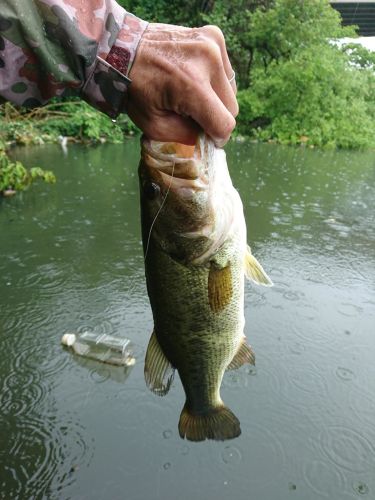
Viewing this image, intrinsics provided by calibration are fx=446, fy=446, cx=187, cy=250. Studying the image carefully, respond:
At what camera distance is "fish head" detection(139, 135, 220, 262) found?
44.8 inches

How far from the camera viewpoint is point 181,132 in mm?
1086

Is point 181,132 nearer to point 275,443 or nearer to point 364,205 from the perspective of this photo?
point 275,443

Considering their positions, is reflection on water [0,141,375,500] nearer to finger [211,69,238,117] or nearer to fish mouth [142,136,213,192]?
fish mouth [142,136,213,192]

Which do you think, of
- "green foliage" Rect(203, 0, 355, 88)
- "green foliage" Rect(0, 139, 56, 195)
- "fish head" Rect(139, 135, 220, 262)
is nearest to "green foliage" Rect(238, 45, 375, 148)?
"green foliage" Rect(203, 0, 355, 88)

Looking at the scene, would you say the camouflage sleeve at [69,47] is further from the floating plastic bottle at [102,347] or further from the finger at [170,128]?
the floating plastic bottle at [102,347]

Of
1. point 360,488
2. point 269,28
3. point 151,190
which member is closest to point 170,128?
point 151,190

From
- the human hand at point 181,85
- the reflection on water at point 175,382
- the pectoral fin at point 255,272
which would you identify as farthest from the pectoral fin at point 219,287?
the reflection on water at point 175,382

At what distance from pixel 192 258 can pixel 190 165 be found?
339 millimetres

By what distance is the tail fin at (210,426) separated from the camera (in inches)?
67.1

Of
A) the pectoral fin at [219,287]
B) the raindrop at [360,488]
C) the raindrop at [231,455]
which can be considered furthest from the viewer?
the raindrop at [231,455]

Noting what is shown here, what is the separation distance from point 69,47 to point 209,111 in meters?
0.38

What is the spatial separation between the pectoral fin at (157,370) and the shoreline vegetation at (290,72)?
13026 mm

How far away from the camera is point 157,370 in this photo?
1.62 m

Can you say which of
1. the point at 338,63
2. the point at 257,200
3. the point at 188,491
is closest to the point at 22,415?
the point at 188,491
